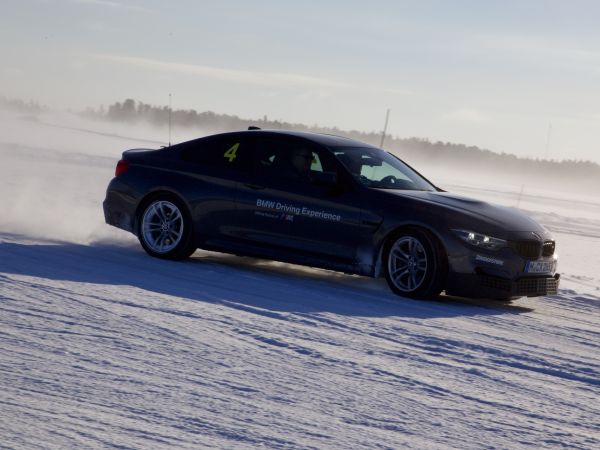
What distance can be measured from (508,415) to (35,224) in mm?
8661

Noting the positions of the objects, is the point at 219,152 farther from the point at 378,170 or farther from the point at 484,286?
the point at 484,286

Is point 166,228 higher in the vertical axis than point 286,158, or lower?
lower

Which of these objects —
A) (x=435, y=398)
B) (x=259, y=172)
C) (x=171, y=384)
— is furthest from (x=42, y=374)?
(x=259, y=172)

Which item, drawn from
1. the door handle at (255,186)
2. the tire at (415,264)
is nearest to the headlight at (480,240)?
the tire at (415,264)

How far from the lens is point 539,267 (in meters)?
9.87

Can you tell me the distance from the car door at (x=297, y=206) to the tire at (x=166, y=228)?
687 millimetres

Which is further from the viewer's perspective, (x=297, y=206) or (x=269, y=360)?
(x=297, y=206)

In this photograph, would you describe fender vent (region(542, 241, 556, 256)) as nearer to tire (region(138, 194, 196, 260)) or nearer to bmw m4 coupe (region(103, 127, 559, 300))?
bmw m4 coupe (region(103, 127, 559, 300))

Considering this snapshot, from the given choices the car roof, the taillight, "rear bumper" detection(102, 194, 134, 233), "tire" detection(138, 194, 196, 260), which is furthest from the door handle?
the taillight

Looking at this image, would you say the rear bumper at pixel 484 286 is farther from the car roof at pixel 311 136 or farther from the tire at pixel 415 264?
the car roof at pixel 311 136

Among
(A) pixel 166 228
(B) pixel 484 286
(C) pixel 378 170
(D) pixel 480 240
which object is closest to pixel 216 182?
(A) pixel 166 228

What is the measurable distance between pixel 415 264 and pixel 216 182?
2.40 m

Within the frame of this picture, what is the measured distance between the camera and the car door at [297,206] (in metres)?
10.1

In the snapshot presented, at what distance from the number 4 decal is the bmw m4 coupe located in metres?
0.01
